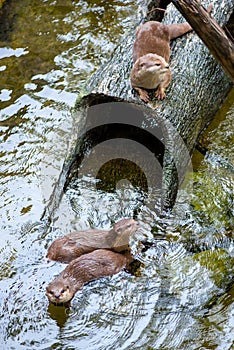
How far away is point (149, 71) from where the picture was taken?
16.7 feet

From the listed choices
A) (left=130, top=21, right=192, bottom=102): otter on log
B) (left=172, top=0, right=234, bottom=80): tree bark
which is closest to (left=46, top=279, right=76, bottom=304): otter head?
(left=130, top=21, right=192, bottom=102): otter on log

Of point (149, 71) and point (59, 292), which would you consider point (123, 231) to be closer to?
point (59, 292)

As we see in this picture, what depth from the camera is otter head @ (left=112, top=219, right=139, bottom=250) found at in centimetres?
467

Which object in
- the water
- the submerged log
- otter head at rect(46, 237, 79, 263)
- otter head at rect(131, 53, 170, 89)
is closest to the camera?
the water

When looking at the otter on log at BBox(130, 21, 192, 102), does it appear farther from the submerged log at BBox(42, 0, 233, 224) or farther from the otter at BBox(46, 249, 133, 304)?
the otter at BBox(46, 249, 133, 304)

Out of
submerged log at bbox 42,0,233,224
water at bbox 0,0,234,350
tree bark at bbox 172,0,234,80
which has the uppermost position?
tree bark at bbox 172,0,234,80

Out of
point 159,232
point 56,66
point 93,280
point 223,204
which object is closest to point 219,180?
point 223,204

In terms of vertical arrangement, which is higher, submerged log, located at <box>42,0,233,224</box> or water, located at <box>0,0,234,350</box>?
submerged log, located at <box>42,0,233,224</box>

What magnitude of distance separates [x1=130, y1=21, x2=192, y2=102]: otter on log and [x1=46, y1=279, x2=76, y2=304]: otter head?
1734mm

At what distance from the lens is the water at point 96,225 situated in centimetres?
425

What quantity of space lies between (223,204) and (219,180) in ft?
1.04

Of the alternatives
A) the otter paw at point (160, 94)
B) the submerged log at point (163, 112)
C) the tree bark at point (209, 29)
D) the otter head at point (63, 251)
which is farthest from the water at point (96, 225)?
the tree bark at point (209, 29)

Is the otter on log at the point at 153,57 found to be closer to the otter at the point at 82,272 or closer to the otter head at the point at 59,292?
the otter at the point at 82,272

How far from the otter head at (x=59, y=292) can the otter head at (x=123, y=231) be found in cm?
52
